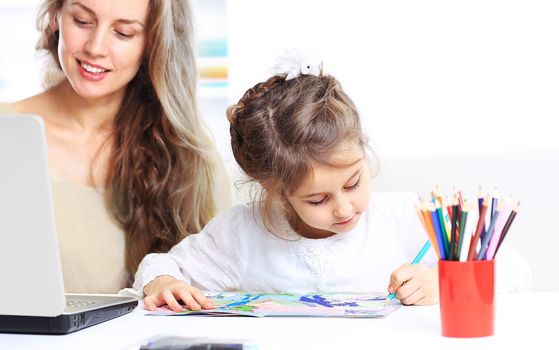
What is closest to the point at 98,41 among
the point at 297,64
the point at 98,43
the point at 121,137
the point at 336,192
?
the point at 98,43

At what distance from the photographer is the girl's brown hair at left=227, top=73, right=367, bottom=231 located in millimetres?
1504

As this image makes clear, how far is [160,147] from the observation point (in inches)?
80.7

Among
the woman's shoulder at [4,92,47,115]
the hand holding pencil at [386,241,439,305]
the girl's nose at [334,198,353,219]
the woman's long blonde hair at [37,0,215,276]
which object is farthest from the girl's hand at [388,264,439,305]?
the woman's shoulder at [4,92,47,115]

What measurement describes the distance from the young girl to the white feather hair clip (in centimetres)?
1

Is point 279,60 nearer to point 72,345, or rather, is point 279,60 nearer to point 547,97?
point 72,345

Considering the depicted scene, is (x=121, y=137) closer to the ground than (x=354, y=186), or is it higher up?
higher up

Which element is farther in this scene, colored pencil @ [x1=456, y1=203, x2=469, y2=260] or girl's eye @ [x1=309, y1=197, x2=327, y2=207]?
girl's eye @ [x1=309, y1=197, x2=327, y2=207]

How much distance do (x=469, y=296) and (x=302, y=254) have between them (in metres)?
0.68

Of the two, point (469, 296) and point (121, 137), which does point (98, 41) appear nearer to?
point (121, 137)

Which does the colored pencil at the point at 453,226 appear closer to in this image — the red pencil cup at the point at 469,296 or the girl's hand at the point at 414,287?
the red pencil cup at the point at 469,296

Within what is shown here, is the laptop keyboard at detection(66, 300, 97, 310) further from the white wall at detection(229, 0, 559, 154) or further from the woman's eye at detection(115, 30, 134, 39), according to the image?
the white wall at detection(229, 0, 559, 154)

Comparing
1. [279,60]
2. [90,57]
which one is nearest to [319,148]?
[279,60]

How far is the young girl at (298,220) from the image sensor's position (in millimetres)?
1482

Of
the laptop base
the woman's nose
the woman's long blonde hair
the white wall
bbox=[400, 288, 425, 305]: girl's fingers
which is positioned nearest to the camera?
the laptop base
